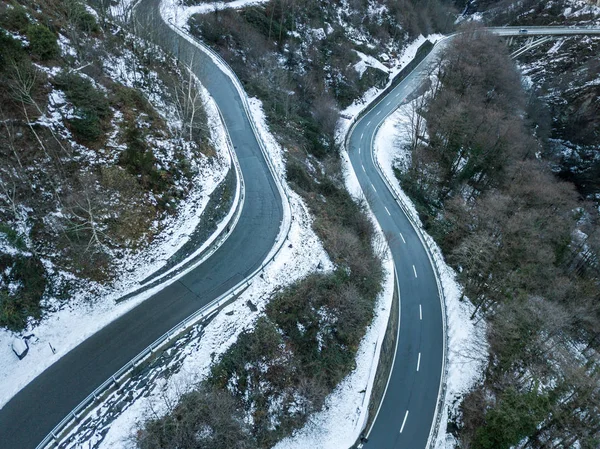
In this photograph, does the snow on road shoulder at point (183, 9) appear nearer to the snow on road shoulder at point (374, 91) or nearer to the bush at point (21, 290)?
the snow on road shoulder at point (374, 91)

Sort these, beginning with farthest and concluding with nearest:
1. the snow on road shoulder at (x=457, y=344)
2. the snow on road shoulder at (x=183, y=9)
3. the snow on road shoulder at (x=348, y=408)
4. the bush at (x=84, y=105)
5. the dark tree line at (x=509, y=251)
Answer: the snow on road shoulder at (x=183, y=9) < the snow on road shoulder at (x=457, y=344) < the bush at (x=84, y=105) < the snow on road shoulder at (x=348, y=408) < the dark tree line at (x=509, y=251)

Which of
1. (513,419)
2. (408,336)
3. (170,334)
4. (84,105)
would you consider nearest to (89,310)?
(170,334)

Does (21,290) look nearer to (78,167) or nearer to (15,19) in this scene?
(78,167)

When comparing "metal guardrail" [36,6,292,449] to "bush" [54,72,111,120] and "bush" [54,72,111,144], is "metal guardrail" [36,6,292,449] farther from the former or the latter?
"bush" [54,72,111,120]

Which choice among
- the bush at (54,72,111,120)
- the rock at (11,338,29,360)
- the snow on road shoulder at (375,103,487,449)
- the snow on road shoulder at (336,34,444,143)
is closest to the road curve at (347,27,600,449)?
the snow on road shoulder at (375,103,487,449)

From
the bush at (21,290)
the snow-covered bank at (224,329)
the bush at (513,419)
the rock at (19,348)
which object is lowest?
the rock at (19,348)

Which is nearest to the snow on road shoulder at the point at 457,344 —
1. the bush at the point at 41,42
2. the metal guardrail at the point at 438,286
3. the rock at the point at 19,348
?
the metal guardrail at the point at 438,286
